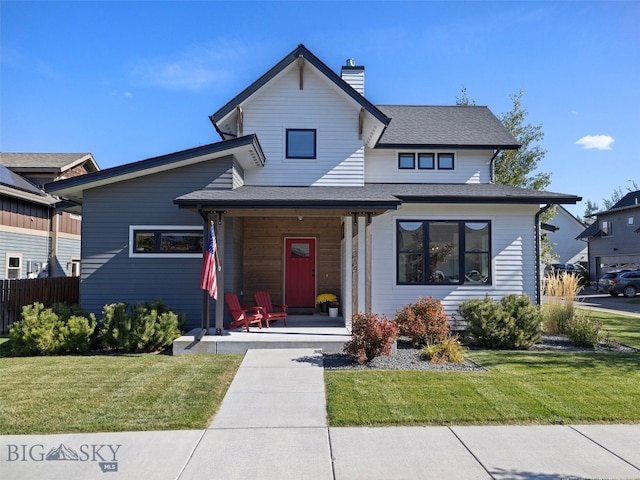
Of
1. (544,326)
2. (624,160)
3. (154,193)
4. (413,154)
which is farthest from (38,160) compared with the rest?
(624,160)

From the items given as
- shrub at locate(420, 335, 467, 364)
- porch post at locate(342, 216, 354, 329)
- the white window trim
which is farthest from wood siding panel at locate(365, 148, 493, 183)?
shrub at locate(420, 335, 467, 364)

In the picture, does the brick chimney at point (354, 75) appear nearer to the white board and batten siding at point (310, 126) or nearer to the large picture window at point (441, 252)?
the white board and batten siding at point (310, 126)

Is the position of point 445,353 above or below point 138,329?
below

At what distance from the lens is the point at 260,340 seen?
8758 millimetres

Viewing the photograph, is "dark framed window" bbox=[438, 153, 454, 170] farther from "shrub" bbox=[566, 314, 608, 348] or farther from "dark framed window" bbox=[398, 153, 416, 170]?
"shrub" bbox=[566, 314, 608, 348]

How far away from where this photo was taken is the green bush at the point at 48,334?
27.6 ft

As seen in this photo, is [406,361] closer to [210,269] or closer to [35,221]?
[210,269]

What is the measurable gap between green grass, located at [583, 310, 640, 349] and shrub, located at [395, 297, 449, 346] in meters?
4.37

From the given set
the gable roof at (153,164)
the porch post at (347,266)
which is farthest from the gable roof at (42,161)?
the porch post at (347,266)

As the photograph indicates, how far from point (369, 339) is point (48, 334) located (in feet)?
20.3

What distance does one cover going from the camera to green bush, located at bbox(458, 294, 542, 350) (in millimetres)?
9180

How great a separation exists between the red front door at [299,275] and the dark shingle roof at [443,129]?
13.0 ft

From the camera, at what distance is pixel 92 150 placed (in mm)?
25203

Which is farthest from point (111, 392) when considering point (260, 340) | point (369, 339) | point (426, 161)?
point (426, 161)
